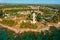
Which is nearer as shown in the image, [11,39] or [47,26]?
[11,39]

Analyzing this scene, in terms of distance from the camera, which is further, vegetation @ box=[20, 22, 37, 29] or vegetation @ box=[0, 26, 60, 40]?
vegetation @ box=[20, 22, 37, 29]

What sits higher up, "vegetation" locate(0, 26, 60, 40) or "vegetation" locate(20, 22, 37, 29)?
"vegetation" locate(20, 22, 37, 29)

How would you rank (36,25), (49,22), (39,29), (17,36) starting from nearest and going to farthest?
(17,36) → (39,29) → (36,25) → (49,22)

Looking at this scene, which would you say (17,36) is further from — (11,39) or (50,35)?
(50,35)

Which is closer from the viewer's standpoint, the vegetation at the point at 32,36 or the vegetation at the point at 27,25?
the vegetation at the point at 32,36

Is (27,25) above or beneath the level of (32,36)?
above

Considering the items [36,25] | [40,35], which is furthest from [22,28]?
[40,35]

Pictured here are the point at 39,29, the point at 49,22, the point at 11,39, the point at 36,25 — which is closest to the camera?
the point at 11,39

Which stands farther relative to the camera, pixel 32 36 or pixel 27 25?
pixel 27 25

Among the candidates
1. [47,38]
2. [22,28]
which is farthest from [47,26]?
[47,38]

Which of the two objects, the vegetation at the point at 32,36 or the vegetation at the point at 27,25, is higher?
the vegetation at the point at 27,25

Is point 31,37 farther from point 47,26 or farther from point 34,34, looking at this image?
point 47,26
